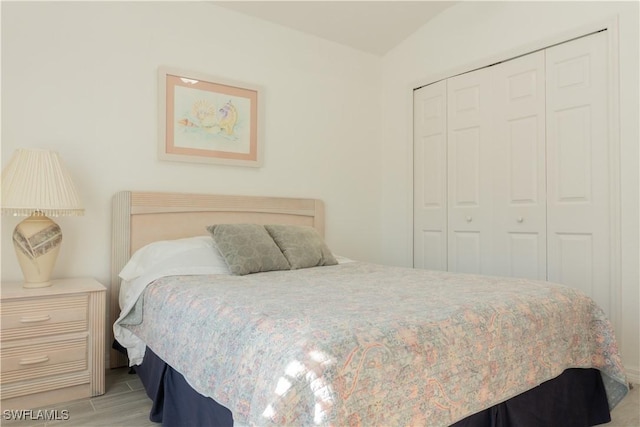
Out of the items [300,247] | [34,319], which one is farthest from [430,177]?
[34,319]

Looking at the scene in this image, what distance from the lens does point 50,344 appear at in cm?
210

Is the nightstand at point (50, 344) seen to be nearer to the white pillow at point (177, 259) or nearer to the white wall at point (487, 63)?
the white pillow at point (177, 259)

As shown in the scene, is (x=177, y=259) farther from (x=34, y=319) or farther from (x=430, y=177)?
Answer: (x=430, y=177)

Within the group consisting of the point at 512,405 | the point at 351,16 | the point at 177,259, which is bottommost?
the point at 512,405

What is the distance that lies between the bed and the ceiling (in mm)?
1753

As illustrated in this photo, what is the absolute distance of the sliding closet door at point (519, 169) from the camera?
9.78 ft

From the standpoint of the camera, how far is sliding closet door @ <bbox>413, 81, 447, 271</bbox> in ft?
11.9

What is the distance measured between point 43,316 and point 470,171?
2970 mm

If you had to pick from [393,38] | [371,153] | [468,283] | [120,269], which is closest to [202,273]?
[120,269]

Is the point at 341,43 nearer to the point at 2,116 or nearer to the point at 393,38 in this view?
the point at 393,38

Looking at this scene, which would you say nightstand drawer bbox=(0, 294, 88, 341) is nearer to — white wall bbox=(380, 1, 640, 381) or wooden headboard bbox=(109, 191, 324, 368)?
wooden headboard bbox=(109, 191, 324, 368)

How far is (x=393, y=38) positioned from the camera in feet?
12.6

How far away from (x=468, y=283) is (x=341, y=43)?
2595 millimetres

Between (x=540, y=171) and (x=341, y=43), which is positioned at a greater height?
(x=341, y=43)
